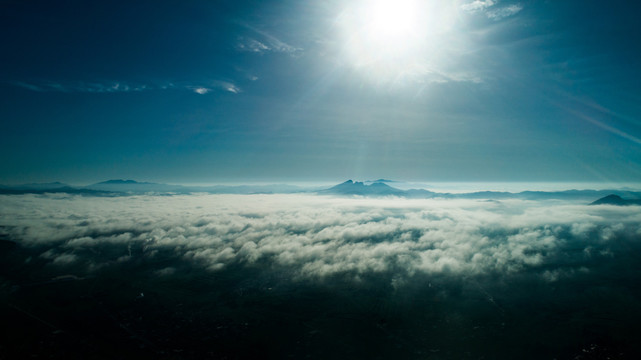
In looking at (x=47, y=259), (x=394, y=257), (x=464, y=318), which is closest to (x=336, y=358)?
(x=464, y=318)

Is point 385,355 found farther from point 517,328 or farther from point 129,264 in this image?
point 129,264

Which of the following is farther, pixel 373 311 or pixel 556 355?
pixel 373 311

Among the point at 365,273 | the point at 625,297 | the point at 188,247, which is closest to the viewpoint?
the point at 625,297

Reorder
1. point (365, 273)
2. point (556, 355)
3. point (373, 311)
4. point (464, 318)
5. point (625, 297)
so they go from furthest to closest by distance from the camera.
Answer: point (365, 273), point (625, 297), point (373, 311), point (464, 318), point (556, 355)

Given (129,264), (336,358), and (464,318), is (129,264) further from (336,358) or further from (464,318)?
(464,318)

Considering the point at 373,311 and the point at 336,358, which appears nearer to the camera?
the point at 336,358

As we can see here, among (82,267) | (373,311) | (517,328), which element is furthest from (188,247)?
(517,328)

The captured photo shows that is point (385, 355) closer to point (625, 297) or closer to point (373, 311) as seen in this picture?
point (373, 311)

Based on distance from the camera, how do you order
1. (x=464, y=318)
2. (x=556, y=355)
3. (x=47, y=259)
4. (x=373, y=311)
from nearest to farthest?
1. (x=556, y=355)
2. (x=464, y=318)
3. (x=373, y=311)
4. (x=47, y=259)

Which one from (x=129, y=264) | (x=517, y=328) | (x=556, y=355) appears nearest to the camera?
(x=556, y=355)
